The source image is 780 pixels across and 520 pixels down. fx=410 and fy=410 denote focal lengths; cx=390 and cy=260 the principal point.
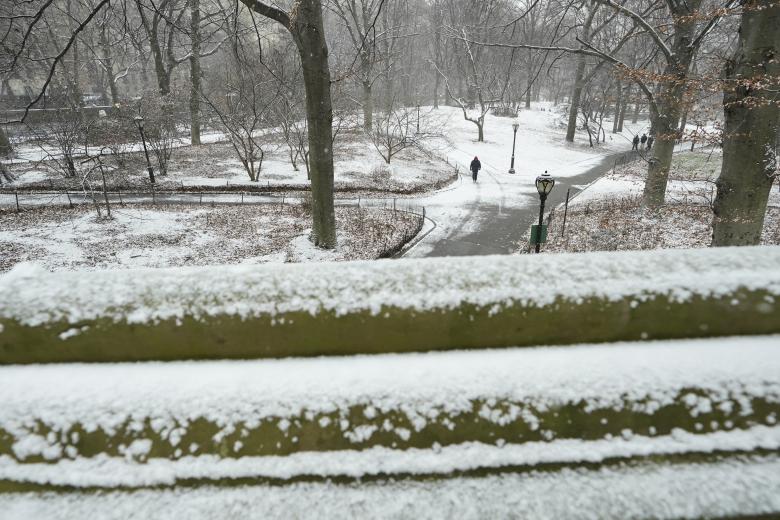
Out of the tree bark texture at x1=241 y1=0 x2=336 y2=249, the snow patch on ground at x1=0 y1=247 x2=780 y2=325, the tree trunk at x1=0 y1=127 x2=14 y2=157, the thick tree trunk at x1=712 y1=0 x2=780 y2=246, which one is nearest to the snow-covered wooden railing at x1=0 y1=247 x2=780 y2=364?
the snow patch on ground at x1=0 y1=247 x2=780 y2=325

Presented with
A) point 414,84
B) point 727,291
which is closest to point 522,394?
point 727,291

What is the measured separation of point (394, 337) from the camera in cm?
248

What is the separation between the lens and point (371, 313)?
244 cm

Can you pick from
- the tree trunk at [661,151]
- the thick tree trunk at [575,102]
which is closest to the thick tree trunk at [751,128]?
the tree trunk at [661,151]

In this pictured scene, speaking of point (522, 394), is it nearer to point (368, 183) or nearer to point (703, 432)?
point (703, 432)

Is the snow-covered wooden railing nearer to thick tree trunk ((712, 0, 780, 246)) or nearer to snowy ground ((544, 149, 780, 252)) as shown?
thick tree trunk ((712, 0, 780, 246))

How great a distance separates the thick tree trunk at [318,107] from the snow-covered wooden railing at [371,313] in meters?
9.69

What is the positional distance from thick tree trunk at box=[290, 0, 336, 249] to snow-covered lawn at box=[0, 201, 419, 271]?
1.12m

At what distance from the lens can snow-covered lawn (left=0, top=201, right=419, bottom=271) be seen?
13141 mm

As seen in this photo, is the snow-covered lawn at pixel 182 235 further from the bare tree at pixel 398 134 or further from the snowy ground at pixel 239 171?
the bare tree at pixel 398 134

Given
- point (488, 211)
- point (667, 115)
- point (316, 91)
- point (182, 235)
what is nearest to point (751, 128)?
point (316, 91)

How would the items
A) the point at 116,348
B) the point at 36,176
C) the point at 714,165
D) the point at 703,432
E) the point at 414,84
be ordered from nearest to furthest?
the point at 703,432 < the point at 116,348 < the point at 36,176 < the point at 714,165 < the point at 414,84

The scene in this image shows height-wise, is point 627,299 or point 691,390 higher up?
point 627,299

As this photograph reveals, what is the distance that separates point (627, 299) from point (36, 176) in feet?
97.5
